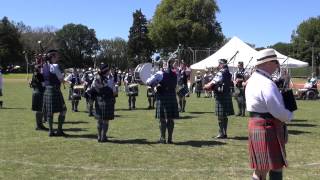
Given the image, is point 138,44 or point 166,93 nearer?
point 166,93

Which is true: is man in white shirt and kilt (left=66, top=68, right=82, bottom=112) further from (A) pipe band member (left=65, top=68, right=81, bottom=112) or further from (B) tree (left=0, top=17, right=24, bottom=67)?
(B) tree (left=0, top=17, right=24, bottom=67)

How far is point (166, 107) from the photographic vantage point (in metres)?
11.2

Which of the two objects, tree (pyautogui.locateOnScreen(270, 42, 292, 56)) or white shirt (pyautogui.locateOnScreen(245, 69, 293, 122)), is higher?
tree (pyautogui.locateOnScreen(270, 42, 292, 56))

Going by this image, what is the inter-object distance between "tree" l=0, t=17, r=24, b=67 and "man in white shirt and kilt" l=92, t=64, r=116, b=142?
8200cm

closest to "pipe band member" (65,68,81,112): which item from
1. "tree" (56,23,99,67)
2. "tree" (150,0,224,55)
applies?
"tree" (150,0,224,55)

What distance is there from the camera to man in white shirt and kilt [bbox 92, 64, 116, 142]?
37.1ft

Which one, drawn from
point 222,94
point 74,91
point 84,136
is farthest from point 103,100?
point 74,91

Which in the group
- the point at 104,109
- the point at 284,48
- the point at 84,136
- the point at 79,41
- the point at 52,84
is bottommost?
the point at 84,136

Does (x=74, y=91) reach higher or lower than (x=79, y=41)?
lower

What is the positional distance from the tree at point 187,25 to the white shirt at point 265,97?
2341 inches

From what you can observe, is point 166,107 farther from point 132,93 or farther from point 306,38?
point 306,38

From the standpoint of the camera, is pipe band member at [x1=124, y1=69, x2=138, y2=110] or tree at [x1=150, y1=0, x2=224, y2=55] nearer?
pipe band member at [x1=124, y1=69, x2=138, y2=110]

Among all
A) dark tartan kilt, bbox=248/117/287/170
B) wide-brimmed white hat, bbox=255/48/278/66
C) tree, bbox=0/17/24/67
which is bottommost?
dark tartan kilt, bbox=248/117/287/170

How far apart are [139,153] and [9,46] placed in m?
87.2
